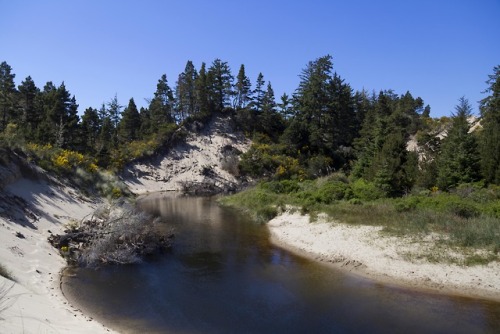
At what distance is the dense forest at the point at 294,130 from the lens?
108ft

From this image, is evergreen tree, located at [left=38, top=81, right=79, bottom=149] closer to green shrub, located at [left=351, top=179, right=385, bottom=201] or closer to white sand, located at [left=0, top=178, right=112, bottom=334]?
white sand, located at [left=0, top=178, right=112, bottom=334]

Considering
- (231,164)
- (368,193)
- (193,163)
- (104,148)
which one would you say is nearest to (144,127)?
(104,148)

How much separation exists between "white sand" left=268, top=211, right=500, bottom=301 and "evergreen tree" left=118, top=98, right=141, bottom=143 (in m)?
53.4

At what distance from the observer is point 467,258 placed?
17.6m

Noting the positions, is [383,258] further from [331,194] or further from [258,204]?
[258,204]

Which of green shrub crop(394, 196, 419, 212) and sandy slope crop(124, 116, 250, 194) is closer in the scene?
green shrub crop(394, 196, 419, 212)

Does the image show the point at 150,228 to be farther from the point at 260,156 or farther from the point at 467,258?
the point at 260,156

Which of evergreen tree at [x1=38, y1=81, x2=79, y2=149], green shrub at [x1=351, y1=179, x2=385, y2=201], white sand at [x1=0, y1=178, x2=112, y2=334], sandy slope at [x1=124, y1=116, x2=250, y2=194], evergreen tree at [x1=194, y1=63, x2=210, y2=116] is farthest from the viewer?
evergreen tree at [x1=194, y1=63, x2=210, y2=116]

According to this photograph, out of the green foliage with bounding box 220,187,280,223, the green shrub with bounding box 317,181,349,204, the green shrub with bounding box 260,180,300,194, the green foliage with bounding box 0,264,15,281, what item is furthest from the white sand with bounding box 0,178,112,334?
the green shrub with bounding box 260,180,300,194

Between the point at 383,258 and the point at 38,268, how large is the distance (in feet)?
52.1

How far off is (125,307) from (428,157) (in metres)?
36.7

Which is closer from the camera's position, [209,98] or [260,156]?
[260,156]

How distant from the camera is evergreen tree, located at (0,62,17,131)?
5459 centimetres

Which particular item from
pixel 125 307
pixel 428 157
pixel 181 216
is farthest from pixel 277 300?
pixel 428 157
